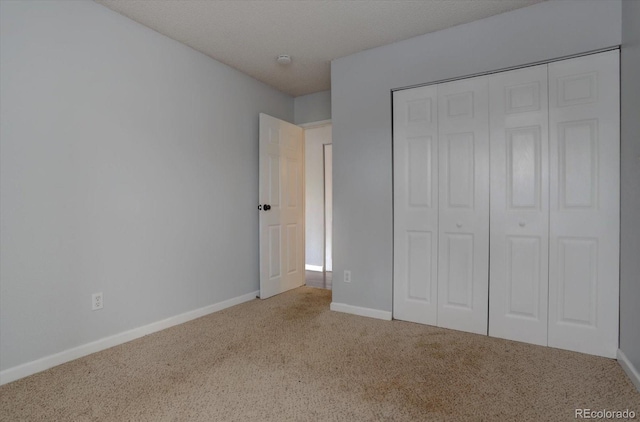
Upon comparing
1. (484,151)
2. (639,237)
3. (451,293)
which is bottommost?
(451,293)

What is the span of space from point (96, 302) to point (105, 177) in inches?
35.0

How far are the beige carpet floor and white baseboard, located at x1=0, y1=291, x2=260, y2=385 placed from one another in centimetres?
6

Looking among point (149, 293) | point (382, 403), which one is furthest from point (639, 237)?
point (149, 293)

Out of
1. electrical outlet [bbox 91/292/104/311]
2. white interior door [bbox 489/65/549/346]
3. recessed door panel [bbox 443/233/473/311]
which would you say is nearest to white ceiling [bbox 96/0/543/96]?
white interior door [bbox 489/65/549/346]

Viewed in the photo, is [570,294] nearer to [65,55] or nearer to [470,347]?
[470,347]

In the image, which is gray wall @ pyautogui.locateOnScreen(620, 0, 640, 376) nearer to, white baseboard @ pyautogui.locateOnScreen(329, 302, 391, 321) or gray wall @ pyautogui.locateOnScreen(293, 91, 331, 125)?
white baseboard @ pyautogui.locateOnScreen(329, 302, 391, 321)

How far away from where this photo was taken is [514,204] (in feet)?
8.15

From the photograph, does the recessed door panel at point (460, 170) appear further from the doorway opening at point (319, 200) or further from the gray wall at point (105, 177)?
the doorway opening at point (319, 200)

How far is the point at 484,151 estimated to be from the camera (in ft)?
8.48

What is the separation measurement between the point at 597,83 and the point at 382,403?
245 cm

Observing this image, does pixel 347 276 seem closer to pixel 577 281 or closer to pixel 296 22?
pixel 577 281

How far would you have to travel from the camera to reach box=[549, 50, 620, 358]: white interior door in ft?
7.13

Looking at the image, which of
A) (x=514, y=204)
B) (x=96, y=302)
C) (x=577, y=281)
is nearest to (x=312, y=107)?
(x=514, y=204)

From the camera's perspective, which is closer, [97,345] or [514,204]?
[97,345]
